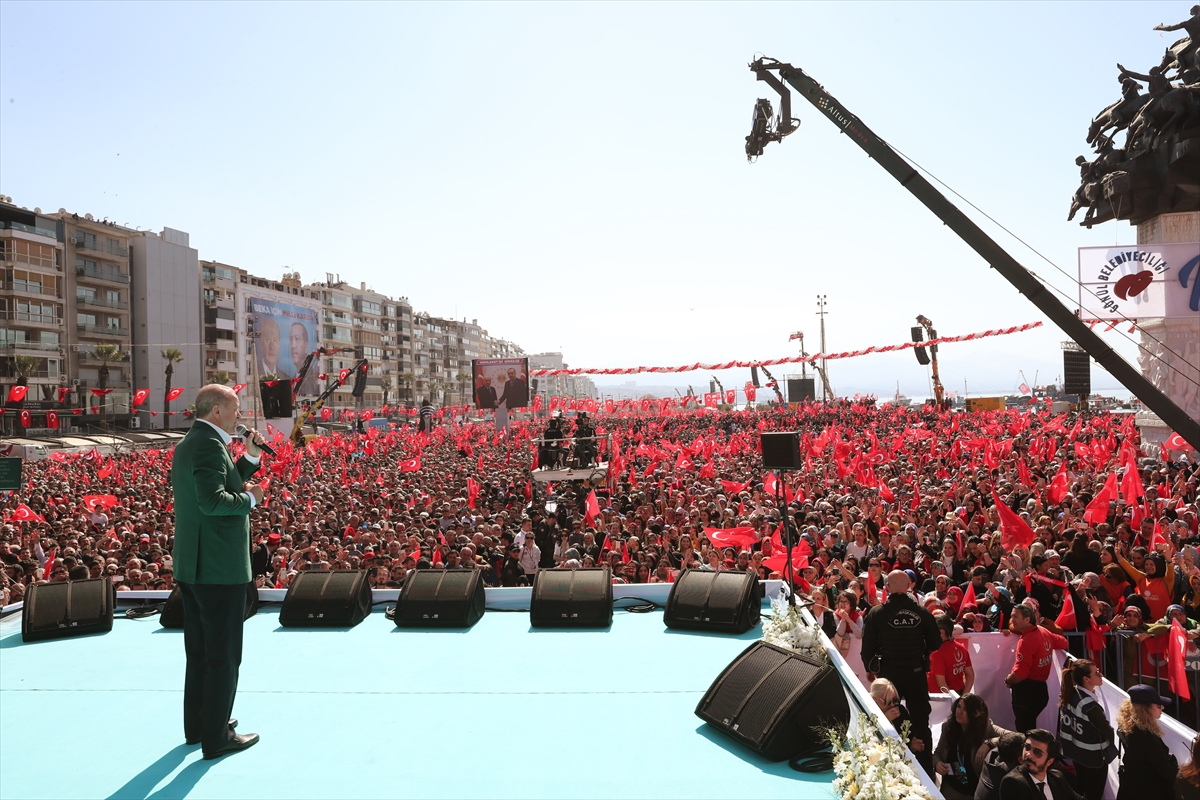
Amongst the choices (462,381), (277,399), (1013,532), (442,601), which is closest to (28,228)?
(277,399)

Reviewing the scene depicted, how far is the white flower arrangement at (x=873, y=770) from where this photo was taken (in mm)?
2936

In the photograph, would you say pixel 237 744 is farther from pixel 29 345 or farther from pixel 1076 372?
pixel 29 345

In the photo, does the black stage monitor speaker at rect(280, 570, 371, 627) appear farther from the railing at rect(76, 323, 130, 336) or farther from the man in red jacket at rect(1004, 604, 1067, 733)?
the railing at rect(76, 323, 130, 336)

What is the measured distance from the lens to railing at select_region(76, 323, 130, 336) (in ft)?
193

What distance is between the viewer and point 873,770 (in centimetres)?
304

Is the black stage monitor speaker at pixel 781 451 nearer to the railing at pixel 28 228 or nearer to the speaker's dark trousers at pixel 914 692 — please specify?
the speaker's dark trousers at pixel 914 692

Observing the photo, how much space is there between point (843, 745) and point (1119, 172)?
21.8 metres

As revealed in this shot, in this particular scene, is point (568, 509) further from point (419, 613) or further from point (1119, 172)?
point (1119, 172)

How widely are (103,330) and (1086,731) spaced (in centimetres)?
6885

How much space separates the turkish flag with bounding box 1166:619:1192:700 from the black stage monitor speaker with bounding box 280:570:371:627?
6.52m

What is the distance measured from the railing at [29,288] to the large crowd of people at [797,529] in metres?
35.3

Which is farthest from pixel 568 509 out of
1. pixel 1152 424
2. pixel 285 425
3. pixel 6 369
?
pixel 6 369

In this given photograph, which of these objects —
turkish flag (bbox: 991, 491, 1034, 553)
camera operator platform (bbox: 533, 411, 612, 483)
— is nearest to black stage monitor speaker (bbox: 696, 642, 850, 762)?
turkish flag (bbox: 991, 491, 1034, 553)

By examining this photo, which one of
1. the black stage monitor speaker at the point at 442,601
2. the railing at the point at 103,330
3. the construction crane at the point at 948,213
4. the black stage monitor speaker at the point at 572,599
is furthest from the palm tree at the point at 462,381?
the black stage monitor speaker at the point at 572,599
